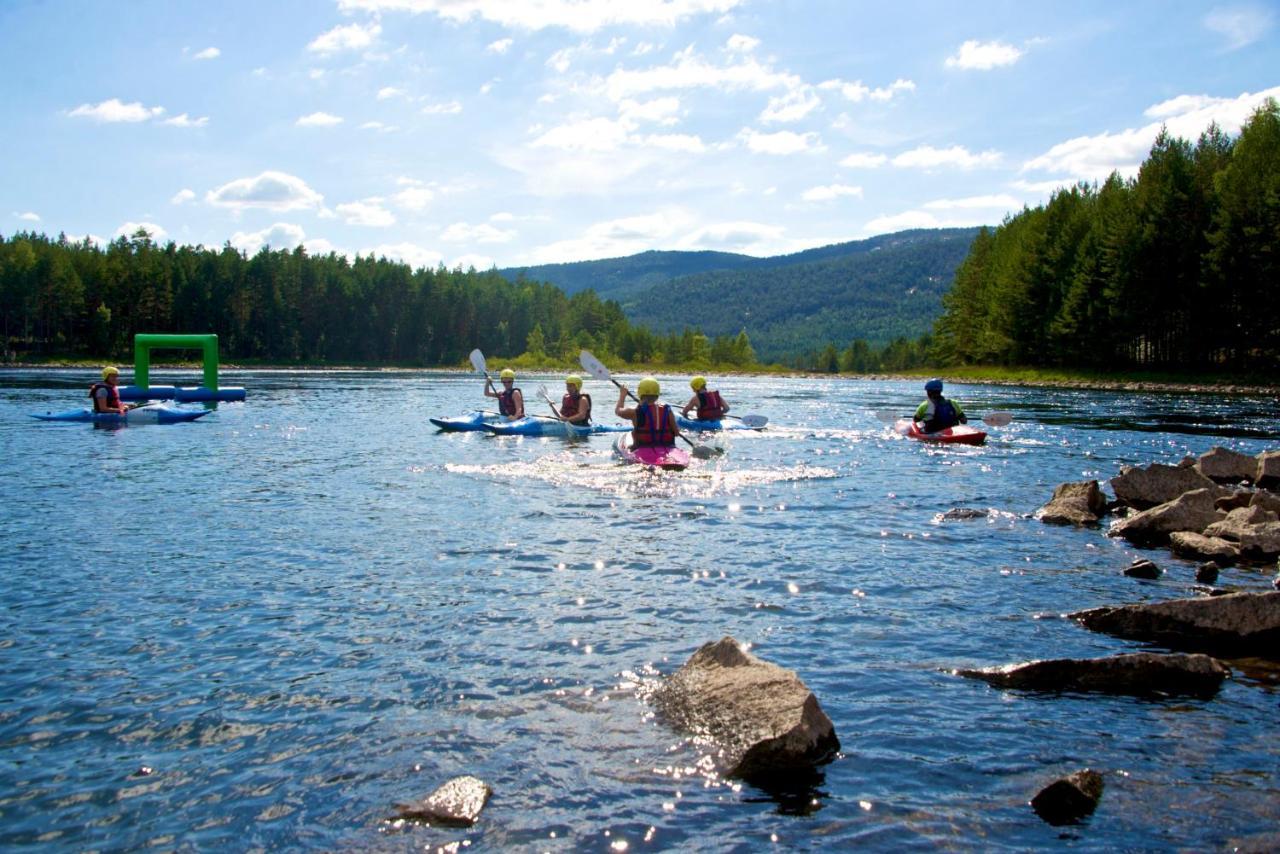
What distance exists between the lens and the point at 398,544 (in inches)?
471

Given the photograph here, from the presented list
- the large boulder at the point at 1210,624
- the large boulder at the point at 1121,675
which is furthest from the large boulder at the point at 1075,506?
the large boulder at the point at 1121,675

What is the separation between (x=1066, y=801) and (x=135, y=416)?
29.8 meters

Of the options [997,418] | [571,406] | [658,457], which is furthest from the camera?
[571,406]

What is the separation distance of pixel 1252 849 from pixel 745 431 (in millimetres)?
24539

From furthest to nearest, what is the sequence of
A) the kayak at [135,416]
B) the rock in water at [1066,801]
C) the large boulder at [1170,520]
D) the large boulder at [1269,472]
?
1. the kayak at [135,416]
2. the large boulder at [1269,472]
3. the large boulder at [1170,520]
4. the rock in water at [1066,801]

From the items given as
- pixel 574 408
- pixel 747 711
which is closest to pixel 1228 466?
pixel 747 711

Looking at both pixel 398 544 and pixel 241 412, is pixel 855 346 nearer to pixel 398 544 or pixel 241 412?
pixel 241 412

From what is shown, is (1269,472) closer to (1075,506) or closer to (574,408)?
(1075,506)

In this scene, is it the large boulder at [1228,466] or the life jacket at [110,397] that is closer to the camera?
the large boulder at [1228,466]

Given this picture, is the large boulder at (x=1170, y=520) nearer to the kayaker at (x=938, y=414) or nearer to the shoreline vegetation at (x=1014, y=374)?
the kayaker at (x=938, y=414)

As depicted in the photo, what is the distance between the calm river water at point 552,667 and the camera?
16.8 ft

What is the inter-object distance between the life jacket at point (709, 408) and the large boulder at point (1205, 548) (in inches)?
636

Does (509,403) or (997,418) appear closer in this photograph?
(997,418)

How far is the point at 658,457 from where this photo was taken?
19078 mm
